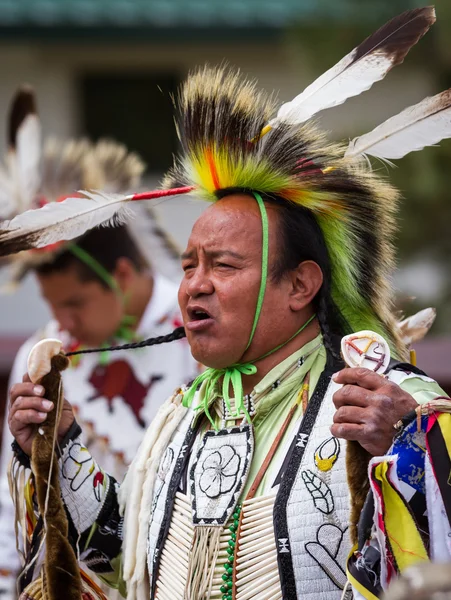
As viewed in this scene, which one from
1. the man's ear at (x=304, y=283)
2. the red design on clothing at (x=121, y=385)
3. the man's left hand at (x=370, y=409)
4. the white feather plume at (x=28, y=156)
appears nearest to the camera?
the man's left hand at (x=370, y=409)

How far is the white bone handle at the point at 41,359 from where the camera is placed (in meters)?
2.89

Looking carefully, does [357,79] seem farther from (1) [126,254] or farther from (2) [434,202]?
(2) [434,202]

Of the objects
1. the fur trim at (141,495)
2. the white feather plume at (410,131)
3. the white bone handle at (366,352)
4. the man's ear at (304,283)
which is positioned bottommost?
the fur trim at (141,495)

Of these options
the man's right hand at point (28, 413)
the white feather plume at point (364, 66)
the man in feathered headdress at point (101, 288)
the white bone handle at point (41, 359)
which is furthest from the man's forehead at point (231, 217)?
the man in feathered headdress at point (101, 288)

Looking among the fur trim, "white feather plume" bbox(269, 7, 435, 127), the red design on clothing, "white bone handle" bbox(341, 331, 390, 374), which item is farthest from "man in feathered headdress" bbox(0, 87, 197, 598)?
"white bone handle" bbox(341, 331, 390, 374)

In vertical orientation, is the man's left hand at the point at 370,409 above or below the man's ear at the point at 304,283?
below

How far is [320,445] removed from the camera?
2.60m

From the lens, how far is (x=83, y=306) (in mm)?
4738

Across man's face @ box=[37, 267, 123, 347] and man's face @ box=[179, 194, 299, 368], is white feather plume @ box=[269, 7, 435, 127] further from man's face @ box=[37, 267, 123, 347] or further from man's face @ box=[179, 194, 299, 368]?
man's face @ box=[37, 267, 123, 347]

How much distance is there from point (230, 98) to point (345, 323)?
634mm

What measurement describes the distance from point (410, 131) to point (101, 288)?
233cm

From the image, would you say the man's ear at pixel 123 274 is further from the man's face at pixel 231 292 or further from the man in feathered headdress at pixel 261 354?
the man's face at pixel 231 292

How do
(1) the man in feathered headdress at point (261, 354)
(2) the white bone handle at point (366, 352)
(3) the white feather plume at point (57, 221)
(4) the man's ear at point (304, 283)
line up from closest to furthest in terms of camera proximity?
(2) the white bone handle at point (366, 352) < (1) the man in feathered headdress at point (261, 354) < (4) the man's ear at point (304, 283) < (3) the white feather plume at point (57, 221)

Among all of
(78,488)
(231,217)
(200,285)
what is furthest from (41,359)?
(231,217)
